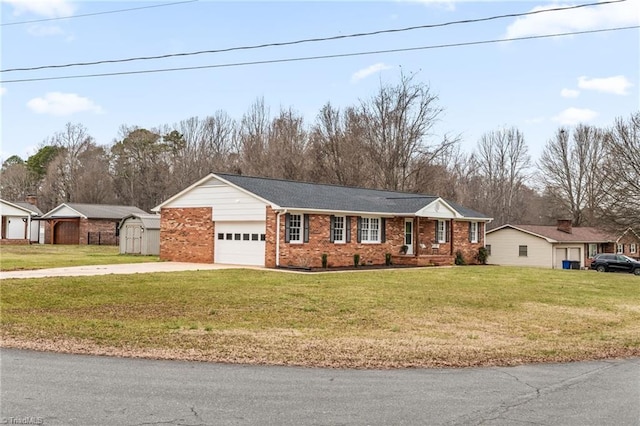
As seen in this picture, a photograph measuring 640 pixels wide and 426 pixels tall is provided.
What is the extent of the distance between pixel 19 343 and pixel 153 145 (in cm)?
6627

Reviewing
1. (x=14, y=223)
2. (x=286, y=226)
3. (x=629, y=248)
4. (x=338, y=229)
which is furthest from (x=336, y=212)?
(x=629, y=248)

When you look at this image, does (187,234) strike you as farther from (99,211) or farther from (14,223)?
(14,223)

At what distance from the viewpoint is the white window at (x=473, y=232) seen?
3928 cm

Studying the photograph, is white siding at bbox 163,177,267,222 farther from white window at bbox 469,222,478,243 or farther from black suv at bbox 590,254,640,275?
black suv at bbox 590,254,640,275

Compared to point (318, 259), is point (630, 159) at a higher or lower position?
higher

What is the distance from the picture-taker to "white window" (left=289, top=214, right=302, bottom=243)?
2806cm

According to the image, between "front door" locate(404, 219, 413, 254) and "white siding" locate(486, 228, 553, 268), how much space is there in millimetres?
16839

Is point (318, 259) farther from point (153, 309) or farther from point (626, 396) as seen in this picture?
point (626, 396)

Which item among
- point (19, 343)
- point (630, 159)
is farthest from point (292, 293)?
point (630, 159)

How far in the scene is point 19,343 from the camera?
34.4 ft

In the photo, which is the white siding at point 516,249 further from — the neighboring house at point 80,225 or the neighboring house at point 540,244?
the neighboring house at point 80,225

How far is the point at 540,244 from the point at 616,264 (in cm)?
681

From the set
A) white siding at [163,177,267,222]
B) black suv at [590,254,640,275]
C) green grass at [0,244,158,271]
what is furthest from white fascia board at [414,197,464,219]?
green grass at [0,244,158,271]

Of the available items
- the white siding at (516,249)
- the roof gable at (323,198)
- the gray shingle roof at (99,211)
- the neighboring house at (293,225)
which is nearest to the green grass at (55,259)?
the neighboring house at (293,225)
